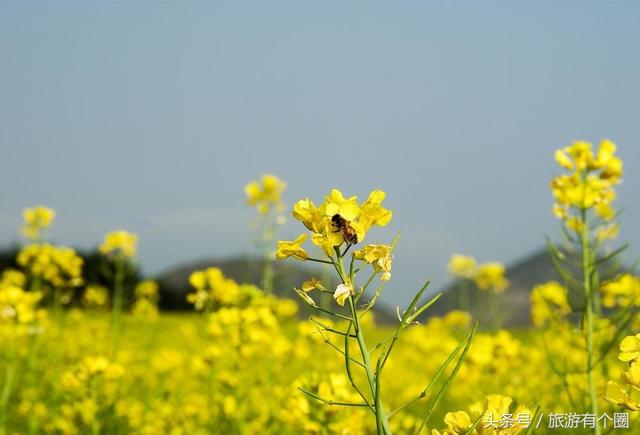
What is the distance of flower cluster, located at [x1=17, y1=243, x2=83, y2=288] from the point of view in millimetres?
5152

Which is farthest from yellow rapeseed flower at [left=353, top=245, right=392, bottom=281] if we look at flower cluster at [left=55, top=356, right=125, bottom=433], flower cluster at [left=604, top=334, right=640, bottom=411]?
flower cluster at [left=55, top=356, right=125, bottom=433]

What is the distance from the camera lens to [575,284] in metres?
2.74

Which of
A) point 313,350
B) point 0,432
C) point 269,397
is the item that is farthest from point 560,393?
point 0,432

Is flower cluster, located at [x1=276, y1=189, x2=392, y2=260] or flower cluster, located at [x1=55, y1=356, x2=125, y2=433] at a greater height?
flower cluster, located at [x1=276, y1=189, x2=392, y2=260]

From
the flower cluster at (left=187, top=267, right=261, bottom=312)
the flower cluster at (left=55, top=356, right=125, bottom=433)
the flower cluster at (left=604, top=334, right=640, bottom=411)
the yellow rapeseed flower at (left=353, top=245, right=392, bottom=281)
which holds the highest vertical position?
the yellow rapeseed flower at (left=353, top=245, right=392, bottom=281)

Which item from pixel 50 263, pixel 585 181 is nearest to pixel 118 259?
pixel 50 263

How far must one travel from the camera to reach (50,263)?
207 inches

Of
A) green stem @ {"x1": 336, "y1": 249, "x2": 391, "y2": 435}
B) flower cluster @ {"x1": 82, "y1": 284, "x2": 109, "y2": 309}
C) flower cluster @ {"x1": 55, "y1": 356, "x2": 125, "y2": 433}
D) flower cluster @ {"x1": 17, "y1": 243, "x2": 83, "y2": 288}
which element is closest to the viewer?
green stem @ {"x1": 336, "y1": 249, "x2": 391, "y2": 435}

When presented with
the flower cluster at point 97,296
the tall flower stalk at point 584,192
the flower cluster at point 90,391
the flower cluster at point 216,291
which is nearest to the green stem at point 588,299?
the tall flower stalk at point 584,192

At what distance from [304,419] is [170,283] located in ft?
76.3

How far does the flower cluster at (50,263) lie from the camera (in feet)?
16.9

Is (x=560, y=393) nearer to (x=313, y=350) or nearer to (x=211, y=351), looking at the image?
(x=313, y=350)

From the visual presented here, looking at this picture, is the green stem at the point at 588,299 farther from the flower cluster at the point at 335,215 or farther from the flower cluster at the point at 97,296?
the flower cluster at the point at 97,296

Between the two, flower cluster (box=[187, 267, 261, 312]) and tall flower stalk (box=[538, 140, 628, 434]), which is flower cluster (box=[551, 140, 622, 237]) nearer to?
tall flower stalk (box=[538, 140, 628, 434])
